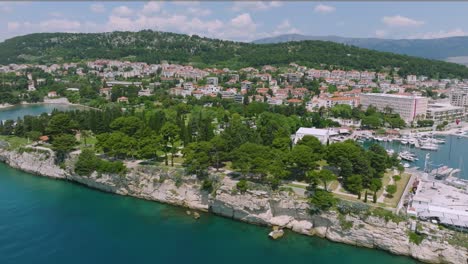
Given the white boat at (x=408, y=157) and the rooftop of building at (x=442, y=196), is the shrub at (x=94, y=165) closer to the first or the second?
the rooftop of building at (x=442, y=196)

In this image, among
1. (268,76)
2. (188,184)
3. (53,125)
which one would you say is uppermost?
(268,76)

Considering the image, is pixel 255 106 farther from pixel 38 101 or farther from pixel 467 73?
pixel 467 73

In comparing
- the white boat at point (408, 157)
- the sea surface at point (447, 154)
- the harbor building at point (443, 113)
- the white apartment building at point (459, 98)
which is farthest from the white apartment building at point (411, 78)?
the white boat at point (408, 157)

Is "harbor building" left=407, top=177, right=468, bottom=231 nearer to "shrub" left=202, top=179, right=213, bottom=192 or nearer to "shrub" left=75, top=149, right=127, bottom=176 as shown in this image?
"shrub" left=202, top=179, right=213, bottom=192

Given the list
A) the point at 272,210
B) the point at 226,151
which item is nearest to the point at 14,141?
the point at 226,151

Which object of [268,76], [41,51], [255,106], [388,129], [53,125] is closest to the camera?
[53,125]

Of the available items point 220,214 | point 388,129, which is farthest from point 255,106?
point 220,214

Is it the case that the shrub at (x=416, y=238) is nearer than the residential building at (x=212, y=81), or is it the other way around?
the shrub at (x=416, y=238)
